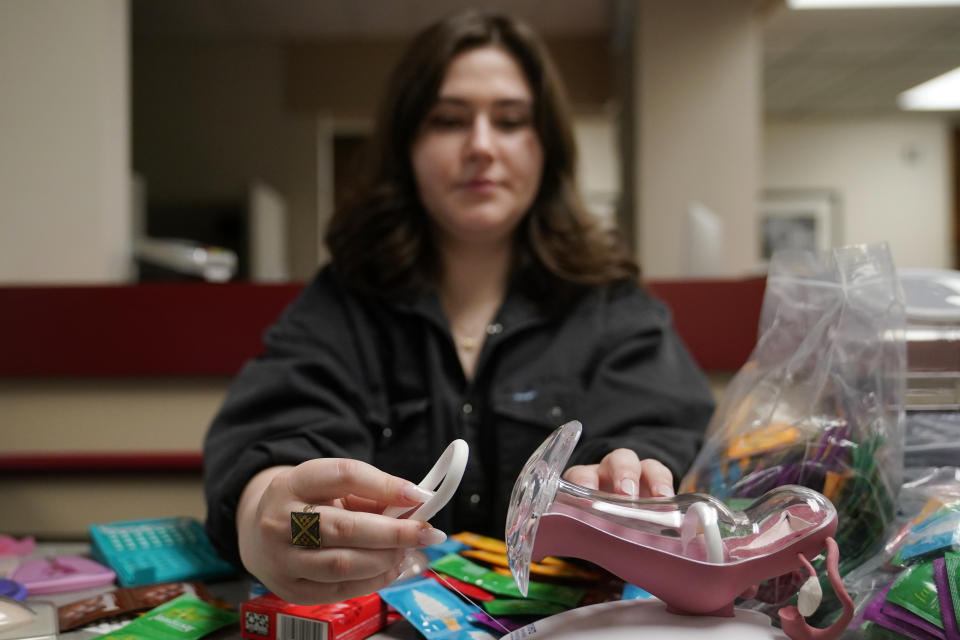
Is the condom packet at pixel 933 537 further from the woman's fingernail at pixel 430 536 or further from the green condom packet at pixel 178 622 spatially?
the green condom packet at pixel 178 622

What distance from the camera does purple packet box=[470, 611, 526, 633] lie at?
1.46ft

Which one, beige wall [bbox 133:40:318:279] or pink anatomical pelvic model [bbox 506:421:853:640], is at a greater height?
beige wall [bbox 133:40:318:279]

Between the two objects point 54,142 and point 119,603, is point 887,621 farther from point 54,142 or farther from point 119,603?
point 54,142

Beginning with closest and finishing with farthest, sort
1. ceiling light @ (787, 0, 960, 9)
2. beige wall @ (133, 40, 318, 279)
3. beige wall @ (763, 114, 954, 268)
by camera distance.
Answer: ceiling light @ (787, 0, 960, 9) < beige wall @ (133, 40, 318, 279) < beige wall @ (763, 114, 954, 268)

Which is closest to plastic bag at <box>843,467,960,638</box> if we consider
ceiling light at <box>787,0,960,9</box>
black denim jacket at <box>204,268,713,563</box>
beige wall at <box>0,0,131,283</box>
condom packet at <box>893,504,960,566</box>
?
condom packet at <box>893,504,960,566</box>

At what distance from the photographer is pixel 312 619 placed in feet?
1.44

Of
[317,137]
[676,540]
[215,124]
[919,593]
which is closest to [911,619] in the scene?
[919,593]

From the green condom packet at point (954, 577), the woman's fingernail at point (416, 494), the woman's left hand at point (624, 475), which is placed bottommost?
the green condom packet at point (954, 577)

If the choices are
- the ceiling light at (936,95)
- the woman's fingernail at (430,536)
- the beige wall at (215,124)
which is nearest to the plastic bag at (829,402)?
the woman's fingernail at (430,536)

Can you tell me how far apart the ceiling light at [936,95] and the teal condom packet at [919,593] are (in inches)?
210

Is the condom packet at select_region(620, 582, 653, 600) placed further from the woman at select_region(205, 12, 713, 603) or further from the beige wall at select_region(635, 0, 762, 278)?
the beige wall at select_region(635, 0, 762, 278)

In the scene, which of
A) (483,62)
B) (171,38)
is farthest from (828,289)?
(171,38)

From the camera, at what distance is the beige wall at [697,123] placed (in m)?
2.95

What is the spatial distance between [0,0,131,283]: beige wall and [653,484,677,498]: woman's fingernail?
1.41 metres
